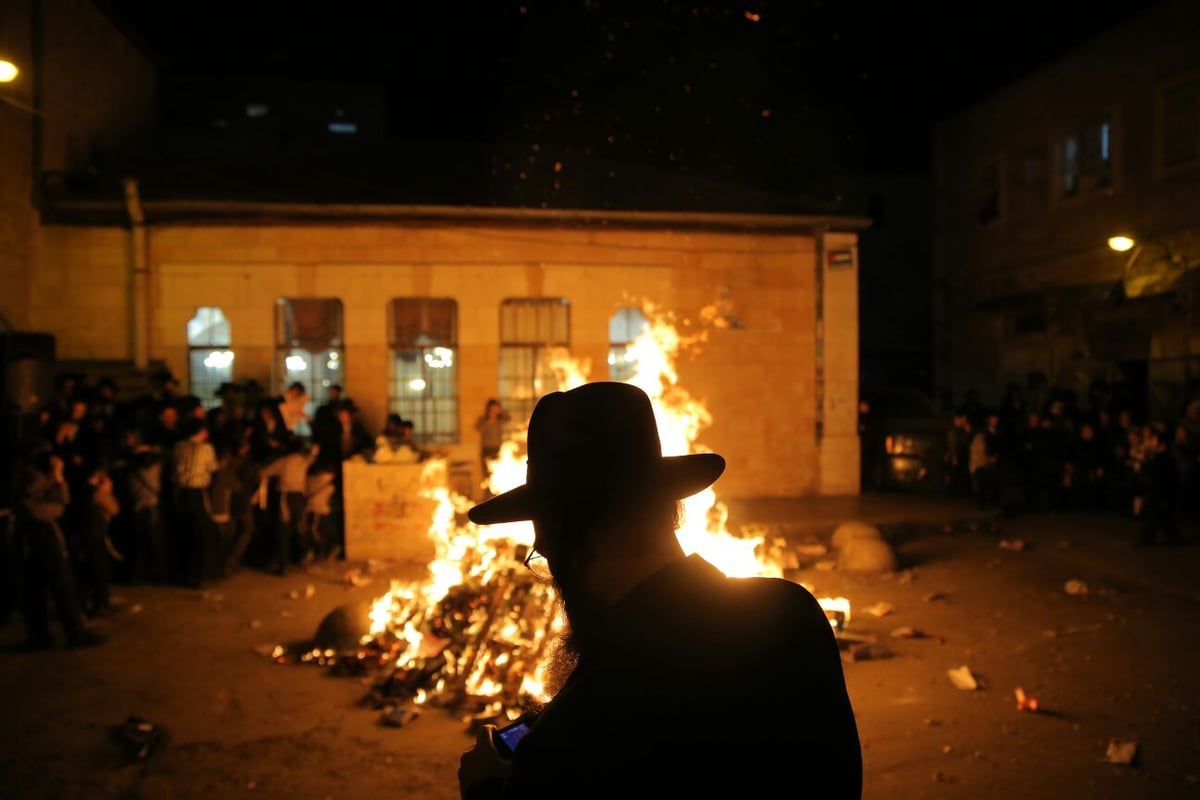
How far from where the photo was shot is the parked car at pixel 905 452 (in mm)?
16609

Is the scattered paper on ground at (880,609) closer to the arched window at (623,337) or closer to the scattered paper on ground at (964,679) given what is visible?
the scattered paper on ground at (964,679)

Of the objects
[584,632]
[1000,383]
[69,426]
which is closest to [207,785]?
[584,632]

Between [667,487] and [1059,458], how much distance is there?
15142mm

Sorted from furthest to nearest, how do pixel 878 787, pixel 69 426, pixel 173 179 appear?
pixel 173 179 → pixel 69 426 → pixel 878 787

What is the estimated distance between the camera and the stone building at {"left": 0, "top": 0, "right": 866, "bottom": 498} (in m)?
15.2

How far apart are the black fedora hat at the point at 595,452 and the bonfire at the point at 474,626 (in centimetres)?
334

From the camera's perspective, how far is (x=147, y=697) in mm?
7051

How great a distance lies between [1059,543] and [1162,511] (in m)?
1.29

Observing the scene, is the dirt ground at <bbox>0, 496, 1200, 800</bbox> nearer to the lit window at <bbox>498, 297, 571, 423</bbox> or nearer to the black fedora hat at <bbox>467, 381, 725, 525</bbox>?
the black fedora hat at <bbox>467, 381, 725, 525</bbox>

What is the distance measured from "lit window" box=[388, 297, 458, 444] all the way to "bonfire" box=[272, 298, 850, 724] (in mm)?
4672

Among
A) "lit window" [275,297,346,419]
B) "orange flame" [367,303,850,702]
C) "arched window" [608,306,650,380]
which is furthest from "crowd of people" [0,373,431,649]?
"arched window" [608,306,650,380]

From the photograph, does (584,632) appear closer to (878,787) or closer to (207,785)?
(878,787)

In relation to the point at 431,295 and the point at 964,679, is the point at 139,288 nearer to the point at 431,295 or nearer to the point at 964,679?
the point at 431,295

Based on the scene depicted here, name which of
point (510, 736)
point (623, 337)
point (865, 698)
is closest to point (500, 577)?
point (865, 698)
